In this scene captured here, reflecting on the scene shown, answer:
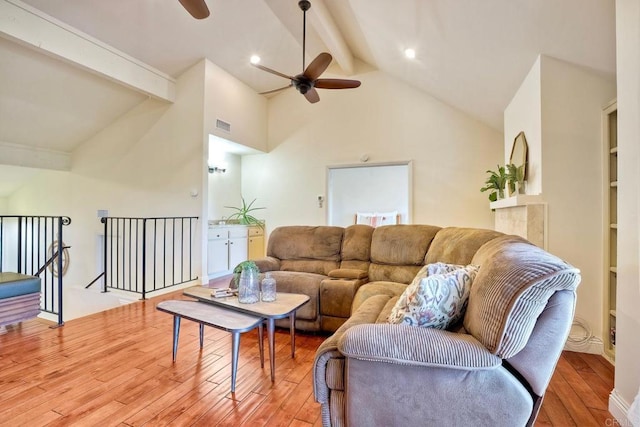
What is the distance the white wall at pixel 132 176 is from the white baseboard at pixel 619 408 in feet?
14.5

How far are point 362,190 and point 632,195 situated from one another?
217 inches

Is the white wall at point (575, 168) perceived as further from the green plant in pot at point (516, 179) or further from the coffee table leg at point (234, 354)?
the coffee table leg at point (234, 354)

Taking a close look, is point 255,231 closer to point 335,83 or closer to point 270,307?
point 335,83

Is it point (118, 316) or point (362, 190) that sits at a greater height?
point (362, 190)

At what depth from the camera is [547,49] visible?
2461 millimetres

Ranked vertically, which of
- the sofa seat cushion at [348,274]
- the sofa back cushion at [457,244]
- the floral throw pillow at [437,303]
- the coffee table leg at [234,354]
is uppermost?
the sofa back cushion at [457,244]

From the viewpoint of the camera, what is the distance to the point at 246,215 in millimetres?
6066

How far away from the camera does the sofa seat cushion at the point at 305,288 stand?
273 centimetres

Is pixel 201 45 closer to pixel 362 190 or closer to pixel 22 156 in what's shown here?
pixel 22 156

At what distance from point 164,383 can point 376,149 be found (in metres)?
4.50

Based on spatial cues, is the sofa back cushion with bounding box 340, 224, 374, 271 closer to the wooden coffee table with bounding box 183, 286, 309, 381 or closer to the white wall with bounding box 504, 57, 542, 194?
the wooden coffee table with bounding box 183, 286, 309, 381

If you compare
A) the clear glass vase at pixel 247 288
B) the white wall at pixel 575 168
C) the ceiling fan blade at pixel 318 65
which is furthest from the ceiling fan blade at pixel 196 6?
the white wall at pixel 575 168

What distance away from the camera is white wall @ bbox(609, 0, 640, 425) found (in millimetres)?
1507

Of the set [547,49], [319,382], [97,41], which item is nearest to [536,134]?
[547,49]
